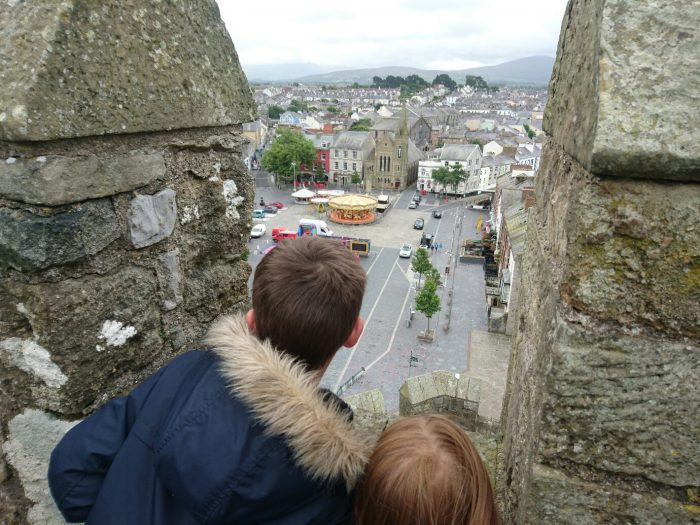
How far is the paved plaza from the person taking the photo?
16.4 metres

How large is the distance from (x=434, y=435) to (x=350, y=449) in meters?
0.24

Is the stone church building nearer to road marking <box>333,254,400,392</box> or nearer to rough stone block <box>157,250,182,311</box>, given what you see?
road marking <box>333,254,400,392</box>

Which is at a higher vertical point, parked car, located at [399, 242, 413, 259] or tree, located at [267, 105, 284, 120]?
tree, located at [267, 105, 284, 120]

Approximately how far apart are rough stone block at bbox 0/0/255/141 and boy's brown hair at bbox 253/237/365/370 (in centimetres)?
94

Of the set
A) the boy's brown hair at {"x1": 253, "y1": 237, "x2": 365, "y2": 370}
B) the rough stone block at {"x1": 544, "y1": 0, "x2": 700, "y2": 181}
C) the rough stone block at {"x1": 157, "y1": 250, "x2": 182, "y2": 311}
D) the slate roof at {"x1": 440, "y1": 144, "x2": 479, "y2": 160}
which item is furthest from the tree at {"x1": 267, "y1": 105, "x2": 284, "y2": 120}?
the rough stone block at {"x1": 544, "y1": 0, "x2": 700, "y2": 181}

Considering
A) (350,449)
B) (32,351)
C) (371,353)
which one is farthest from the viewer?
(371,353)

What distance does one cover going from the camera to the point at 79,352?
1922 millimetres

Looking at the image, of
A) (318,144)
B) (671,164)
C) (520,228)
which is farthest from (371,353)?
(318,144)

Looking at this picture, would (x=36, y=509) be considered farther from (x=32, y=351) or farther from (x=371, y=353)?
(x=371, y=353)

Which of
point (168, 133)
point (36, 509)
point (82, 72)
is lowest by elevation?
point (36, 509)

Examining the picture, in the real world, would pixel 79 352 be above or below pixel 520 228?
above

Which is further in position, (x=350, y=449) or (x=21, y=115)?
(x=21, y=115)

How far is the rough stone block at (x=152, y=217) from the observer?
2094mm

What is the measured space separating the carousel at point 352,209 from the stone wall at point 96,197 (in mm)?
32490
